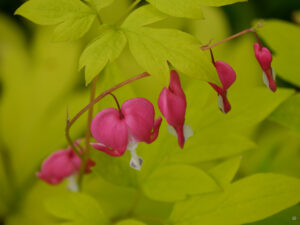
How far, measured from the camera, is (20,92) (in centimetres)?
137

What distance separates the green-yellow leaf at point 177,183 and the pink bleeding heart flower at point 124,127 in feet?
0.47

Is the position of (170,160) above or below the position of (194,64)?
below

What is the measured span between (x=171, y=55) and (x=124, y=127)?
0.15m

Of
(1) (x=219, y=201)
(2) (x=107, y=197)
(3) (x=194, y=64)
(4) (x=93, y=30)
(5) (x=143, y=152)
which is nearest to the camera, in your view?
(3) (x=194, y=64)

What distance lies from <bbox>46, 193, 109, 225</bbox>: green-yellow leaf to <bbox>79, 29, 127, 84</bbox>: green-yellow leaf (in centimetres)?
34

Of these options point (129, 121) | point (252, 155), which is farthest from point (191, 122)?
point (252, 155)

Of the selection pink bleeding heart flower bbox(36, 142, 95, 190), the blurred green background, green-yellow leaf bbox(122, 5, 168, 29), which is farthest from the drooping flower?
the blurred green background

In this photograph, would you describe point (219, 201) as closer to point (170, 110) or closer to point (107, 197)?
point (170, 110)

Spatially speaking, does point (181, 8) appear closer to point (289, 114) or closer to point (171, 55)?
point (171, 55)

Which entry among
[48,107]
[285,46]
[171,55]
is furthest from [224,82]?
[48,107]

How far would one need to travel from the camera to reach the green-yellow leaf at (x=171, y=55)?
1.95 feet

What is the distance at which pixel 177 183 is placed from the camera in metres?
0.80

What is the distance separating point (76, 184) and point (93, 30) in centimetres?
78

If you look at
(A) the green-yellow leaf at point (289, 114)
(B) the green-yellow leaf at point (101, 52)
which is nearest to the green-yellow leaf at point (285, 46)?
(A) the green-yellow leaf at point (289, 114)
